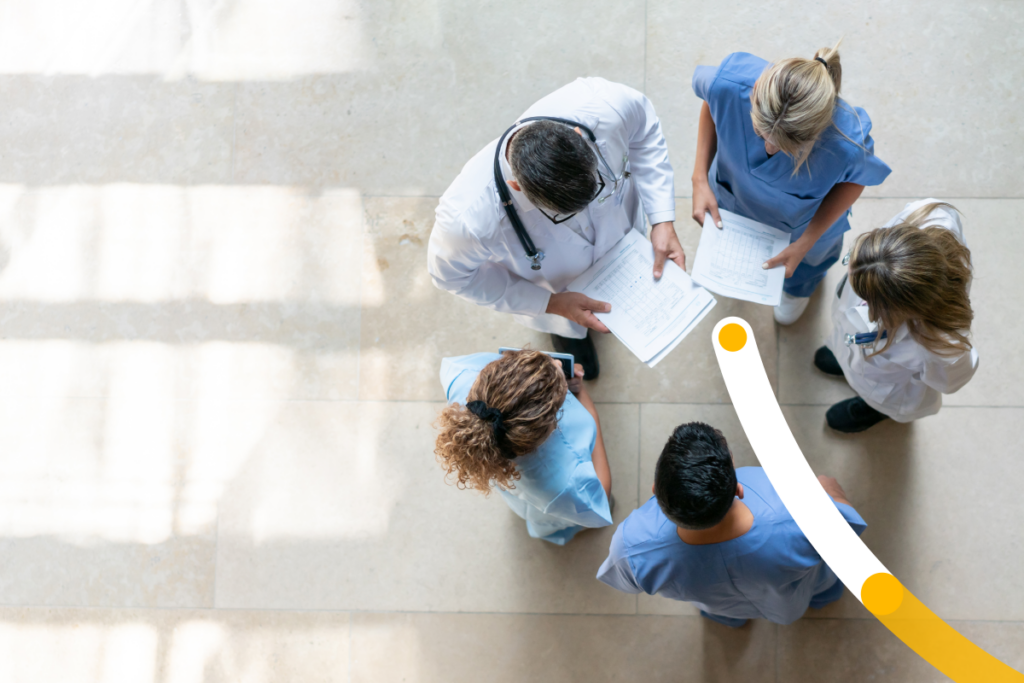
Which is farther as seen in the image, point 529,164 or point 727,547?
point 727,547

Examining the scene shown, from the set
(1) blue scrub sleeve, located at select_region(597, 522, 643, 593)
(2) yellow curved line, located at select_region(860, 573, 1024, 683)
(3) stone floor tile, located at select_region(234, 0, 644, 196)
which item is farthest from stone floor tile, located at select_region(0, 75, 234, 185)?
(2) yellow curved line, located at select_region(860, 573, 1024, 683)

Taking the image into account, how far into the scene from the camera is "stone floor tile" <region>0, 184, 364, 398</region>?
282 cm

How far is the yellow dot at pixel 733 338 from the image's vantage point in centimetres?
106

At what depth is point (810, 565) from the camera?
1753 millimetres

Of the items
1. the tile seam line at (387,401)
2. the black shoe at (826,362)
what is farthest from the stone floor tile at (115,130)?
the black shoe at (826,362)

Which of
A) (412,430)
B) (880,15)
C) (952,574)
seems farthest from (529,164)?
(952,574)

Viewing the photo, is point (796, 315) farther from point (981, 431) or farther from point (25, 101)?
point (25, 101)

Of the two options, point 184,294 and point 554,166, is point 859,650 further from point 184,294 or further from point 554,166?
point 184,294

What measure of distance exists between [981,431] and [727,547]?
160 centimetres

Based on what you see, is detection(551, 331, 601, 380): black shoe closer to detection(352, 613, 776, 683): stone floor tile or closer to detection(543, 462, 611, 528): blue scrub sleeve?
detection(543, 462, 611, 528): blue scrub sleeve

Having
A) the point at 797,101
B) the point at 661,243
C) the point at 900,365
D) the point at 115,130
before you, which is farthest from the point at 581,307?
the point at 115,130

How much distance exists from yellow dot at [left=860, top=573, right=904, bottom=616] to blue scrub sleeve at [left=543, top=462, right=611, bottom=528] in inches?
38.3

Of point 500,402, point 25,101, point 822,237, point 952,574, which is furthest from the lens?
point 25,101

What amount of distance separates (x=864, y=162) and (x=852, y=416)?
1.13 metres
